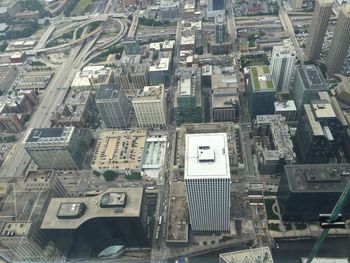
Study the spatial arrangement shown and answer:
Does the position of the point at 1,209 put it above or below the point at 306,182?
below

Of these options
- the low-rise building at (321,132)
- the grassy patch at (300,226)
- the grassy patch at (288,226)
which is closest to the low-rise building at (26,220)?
the grassy patch at (288,226)

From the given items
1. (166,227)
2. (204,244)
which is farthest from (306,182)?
(166,227)

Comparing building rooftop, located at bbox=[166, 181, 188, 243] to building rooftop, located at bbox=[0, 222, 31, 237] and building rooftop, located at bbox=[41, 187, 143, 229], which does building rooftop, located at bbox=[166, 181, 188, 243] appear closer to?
building rooftop, located at bbox=[41, 187, 143, 229]

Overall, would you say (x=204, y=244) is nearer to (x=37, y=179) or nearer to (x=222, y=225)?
(x=222, y=225)

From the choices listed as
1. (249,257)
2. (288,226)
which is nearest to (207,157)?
(249,257)

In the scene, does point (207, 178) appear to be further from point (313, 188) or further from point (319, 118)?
point (319, 118)

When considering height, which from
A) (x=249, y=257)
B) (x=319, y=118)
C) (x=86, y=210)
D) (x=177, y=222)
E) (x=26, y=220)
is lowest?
(x=249, y=257)
